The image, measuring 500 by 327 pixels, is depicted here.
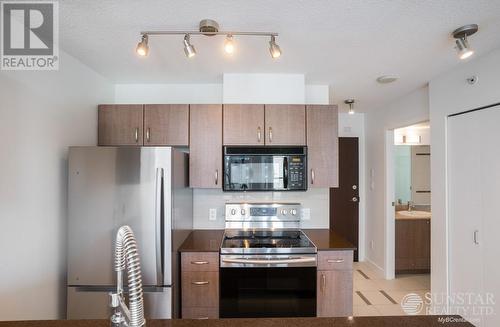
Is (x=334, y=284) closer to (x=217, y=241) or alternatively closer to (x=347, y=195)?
(x=217, y=241)

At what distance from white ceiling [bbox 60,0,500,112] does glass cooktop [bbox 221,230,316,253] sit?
1.56 meters

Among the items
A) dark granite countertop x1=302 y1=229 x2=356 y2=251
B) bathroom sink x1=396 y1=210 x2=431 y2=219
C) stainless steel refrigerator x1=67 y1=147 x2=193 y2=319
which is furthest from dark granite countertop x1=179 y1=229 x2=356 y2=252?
bathroom sink x1=396 y1=210 x2=431 y2=219

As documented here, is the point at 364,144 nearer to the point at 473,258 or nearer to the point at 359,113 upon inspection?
the point at 359,113

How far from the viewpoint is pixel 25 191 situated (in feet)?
5.47

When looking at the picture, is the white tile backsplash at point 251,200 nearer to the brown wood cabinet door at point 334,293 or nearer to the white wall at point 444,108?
the brown wood cabinet door at point 334,293

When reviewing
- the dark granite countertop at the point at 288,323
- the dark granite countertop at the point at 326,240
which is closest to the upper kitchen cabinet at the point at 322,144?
the dark granite countertop at the point at 326,240

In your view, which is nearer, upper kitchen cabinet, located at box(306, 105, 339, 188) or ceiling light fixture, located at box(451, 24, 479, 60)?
ceiling light fixture, located at box(451, 24, 479, 60)

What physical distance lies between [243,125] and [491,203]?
6.90ft

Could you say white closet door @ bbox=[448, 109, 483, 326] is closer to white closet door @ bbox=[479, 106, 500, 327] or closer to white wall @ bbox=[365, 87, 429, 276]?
white closet door @ bbox=[479, 106, 500, 327]

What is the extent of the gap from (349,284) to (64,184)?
2.39 m

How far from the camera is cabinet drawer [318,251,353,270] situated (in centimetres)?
214

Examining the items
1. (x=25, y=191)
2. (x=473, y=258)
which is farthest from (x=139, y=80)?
(x=473, y=258)

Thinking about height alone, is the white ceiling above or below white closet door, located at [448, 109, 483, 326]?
above

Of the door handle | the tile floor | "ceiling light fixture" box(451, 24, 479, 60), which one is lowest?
the tile floor
